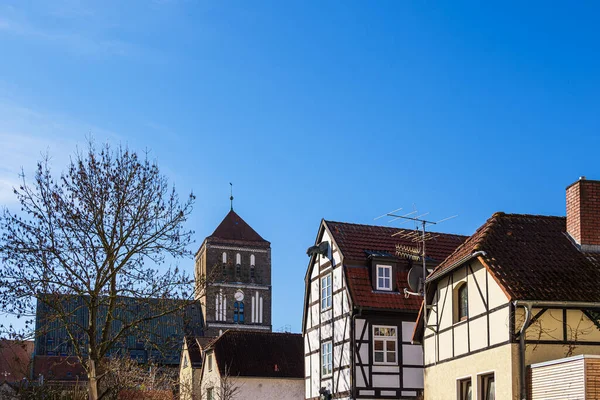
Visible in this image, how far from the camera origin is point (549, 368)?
18141 mm

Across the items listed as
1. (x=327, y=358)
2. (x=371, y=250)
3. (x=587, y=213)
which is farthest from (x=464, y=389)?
(x=327, y=358)

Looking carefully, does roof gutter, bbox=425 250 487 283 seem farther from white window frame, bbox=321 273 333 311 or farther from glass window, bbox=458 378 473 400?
white window frame, bbox=321 273 333 311

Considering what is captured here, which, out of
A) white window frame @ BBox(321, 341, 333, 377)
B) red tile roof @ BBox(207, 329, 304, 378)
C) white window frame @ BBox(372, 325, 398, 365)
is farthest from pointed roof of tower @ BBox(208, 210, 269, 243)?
white window frame @ BBox(372, 325, 398, 365)

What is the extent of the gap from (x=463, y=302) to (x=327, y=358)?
37.6ft

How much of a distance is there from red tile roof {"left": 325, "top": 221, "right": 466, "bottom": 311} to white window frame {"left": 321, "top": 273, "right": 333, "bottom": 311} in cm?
153

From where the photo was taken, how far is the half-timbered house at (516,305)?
63.2 ft

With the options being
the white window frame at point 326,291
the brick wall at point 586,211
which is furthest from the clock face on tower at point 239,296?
the brick wall at point 586,211

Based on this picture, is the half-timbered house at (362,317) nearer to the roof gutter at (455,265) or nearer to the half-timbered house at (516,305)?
the half-timbered house at (516,305)

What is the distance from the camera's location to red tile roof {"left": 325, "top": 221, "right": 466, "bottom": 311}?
31.4 m

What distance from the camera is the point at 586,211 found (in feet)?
72.8

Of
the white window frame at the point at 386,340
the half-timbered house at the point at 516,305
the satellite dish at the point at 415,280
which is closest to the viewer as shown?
the half-timbered house at the point at 516,305

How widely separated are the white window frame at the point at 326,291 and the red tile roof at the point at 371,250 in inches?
60.4

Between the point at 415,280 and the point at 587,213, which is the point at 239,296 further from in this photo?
the point at 587,213

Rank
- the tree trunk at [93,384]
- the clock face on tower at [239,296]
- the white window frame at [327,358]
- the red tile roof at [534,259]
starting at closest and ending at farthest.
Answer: the red tile roof at [534,259] → the tree trunk at [93,384] → the white window frame at [327,358] → the clock face on tower at [239,296]
